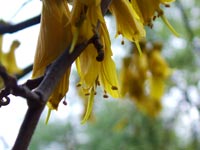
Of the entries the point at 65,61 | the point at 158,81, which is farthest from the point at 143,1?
the point at 158,81

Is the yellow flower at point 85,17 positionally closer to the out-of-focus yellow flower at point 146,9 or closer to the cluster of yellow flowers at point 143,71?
the out-of-focus yellow flower at point 146,9

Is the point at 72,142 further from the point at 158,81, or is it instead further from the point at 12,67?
the point at 12,67

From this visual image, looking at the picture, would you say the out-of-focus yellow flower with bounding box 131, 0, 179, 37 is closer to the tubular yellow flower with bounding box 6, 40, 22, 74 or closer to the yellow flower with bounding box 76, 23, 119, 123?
the yellow flower with bounding box 76, 23, 119, 123

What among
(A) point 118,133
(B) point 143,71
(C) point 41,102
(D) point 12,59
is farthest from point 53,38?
A: (A) point 118,133

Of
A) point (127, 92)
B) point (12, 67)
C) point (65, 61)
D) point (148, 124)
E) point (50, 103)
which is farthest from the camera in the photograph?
point (148, 124)

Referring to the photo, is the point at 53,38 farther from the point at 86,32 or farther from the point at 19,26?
the point at 19,26

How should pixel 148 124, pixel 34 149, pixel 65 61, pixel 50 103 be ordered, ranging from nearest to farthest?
pixel 65 61, pixel 50 103, pixel 34 149, pixel 148 124

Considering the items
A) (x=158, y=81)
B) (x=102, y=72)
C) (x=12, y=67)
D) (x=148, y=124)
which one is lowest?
(x=148, y=124)

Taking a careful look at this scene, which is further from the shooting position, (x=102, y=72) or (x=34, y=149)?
(x=34, y=149)

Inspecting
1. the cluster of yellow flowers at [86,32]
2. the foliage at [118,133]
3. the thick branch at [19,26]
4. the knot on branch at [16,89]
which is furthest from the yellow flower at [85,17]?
the foliage at [118,133]

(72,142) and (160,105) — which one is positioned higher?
(72,142)
